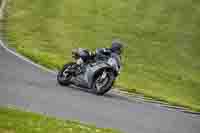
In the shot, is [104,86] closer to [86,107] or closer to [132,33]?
[86,107]

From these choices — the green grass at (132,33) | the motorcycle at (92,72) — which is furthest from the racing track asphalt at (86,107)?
the green grass at (132,33)

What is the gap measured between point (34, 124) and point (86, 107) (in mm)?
4456

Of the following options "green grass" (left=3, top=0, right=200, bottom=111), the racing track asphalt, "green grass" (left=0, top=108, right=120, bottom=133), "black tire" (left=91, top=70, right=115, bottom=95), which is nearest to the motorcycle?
→ "black tire" (left=91, top=70, right=115, bottom=95)

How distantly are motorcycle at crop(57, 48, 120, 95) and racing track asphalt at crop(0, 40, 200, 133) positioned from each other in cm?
43

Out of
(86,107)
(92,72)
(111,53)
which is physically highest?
(111,53)

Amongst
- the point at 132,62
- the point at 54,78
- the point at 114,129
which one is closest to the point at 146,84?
the point at 132,62

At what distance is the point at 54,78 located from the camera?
20641 millimetres

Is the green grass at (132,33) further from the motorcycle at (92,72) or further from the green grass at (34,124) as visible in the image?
the green grass at (34,124)

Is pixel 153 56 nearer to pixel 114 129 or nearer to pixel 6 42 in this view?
pixel 6 42

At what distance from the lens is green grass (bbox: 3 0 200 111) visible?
118 ft

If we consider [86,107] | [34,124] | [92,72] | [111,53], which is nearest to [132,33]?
[111,53]

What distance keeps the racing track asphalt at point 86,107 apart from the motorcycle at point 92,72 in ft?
1.41

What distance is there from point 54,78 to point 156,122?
7.12m

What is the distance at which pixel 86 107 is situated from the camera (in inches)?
584
